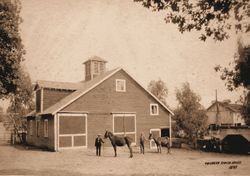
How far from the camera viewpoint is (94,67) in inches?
1293

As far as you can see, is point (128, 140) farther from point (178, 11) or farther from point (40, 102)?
point (178, 11)

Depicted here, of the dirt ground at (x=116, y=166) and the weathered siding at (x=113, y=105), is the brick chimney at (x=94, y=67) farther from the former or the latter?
the dirt ground at (x=116, y=166)

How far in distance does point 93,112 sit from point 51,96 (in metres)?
4.73


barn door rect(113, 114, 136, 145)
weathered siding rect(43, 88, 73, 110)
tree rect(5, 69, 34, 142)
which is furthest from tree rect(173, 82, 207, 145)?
tree rect(5, 69, 34, 142)

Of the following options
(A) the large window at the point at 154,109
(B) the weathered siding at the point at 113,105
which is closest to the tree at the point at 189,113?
(B) the weathered siding at the point at 113,105

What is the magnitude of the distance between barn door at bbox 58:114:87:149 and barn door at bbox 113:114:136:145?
10.0 feet

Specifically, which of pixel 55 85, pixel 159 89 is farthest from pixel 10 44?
pixel 159 89

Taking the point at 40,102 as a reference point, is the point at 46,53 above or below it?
above

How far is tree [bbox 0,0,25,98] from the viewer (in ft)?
55.9

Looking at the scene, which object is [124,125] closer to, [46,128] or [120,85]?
[120,85]

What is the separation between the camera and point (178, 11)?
8.70m

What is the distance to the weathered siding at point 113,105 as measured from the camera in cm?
2566

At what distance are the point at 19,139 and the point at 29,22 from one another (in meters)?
29.3

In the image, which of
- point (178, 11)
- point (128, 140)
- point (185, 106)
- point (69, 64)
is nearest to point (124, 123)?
point (128, 140)
